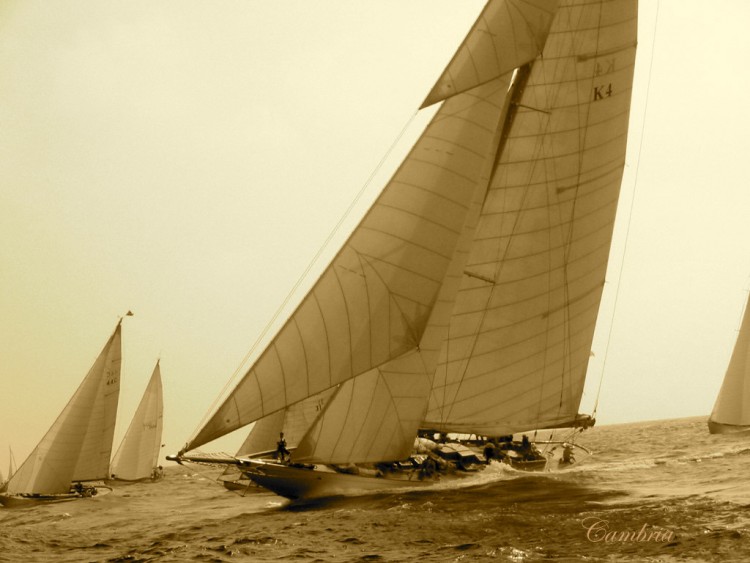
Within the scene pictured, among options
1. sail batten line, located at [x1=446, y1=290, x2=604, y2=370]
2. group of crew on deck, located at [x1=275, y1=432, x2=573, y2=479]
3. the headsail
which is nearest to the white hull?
group of crew on deck, located at [x1=275, y1=432, x2=573, y2=479]

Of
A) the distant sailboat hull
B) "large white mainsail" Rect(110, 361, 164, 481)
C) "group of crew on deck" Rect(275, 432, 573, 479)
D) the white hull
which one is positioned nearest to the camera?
"group of crew on deck" Rect(275, 432, 573, 479)

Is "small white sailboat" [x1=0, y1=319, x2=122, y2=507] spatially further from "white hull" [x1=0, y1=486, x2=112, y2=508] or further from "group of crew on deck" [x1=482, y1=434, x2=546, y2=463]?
"group of crew on deck" [x1=482, y1=434, x2=546, y2=463]

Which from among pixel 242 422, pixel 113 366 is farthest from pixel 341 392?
pixel 113 366

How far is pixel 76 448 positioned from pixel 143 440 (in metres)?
17.8

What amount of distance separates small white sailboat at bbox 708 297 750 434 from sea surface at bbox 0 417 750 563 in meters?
20.6

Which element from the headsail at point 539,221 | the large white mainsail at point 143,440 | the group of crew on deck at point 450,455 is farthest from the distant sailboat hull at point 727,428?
the large white mainsail at point 143,440

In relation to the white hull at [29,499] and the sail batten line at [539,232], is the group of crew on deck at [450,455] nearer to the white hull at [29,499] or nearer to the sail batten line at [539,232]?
the sail batten line at [539,232]

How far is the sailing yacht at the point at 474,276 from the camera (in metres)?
21.1

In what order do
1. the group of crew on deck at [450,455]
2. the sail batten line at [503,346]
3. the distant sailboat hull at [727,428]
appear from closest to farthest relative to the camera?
the group of crew on deck at [450,455] → the sail batten line at [503,346] → the distant sailboat hull at [727,428]

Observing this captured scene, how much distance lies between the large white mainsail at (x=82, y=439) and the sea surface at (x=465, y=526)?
24.9 feet

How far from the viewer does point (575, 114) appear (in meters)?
28.5

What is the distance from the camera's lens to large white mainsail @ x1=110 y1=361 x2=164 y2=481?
5522 cm

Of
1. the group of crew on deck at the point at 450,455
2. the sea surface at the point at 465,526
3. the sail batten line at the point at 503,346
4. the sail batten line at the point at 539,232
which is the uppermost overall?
the sail batten line at the point at 539,232

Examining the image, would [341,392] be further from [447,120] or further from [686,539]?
[686,539]
